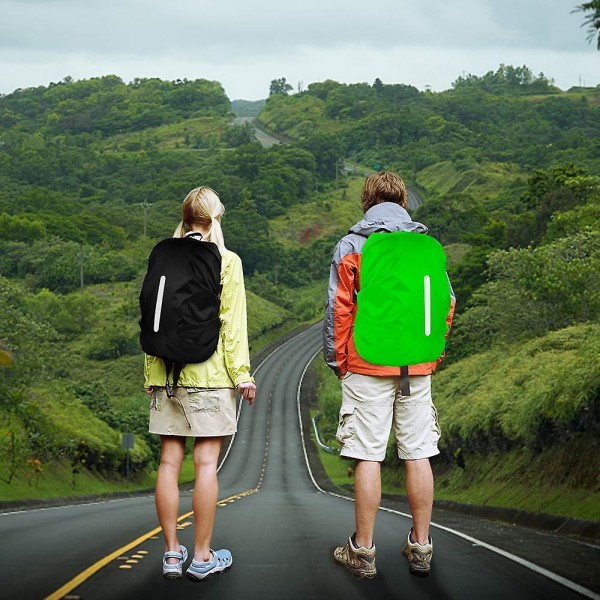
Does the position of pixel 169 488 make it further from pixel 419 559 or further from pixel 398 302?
pixel 398 302

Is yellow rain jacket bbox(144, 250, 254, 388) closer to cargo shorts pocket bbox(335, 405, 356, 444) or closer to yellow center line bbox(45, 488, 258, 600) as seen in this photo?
cargo shorts pocket bbox(335, 405, 356, 444)

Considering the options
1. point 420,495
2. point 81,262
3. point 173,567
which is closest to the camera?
point 173,567

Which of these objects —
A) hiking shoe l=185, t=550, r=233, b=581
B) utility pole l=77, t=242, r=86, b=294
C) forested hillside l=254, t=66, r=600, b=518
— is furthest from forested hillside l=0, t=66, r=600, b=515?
hiking shoe l=185, t=550, r=233, b=581

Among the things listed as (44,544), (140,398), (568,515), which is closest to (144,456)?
(140,398)

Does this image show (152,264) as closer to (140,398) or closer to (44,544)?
(44,544)

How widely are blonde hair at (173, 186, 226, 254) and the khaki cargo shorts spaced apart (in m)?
1.39

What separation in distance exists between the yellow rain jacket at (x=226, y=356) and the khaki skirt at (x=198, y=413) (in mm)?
65

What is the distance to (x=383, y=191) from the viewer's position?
8703 millimetres

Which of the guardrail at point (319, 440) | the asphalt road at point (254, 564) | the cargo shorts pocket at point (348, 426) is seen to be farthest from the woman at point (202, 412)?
the guardrail at point (319, 440)

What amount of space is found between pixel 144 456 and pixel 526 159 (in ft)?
500

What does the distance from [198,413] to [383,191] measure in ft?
7.17

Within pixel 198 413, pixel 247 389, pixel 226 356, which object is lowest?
pixel 198 413

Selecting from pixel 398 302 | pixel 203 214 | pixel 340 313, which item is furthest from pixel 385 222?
pixel 203 214

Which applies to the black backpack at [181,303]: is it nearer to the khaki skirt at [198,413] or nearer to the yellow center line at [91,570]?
the khaki skirt at [198,413]
